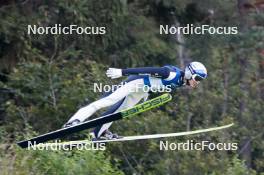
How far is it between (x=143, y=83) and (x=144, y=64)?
622 cm

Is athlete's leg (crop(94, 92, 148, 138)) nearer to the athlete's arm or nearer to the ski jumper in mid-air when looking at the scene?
the ski jumper in mid-air

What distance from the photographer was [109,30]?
15914 millimetres

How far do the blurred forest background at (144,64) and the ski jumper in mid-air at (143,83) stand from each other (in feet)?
5.23

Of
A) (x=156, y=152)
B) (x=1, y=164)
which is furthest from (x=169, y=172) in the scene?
(x=1, y=164)

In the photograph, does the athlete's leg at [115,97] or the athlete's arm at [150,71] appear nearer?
the athlete's arm at [150,71]

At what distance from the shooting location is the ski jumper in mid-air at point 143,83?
9.84 m

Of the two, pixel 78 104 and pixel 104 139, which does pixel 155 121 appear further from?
pixel 104 139

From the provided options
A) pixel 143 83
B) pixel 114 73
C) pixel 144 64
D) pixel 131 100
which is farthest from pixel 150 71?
pixel 144 64

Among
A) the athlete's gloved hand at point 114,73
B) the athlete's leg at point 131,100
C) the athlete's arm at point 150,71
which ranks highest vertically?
the athlete's arm at point 150,71

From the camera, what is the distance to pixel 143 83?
33.0 feet

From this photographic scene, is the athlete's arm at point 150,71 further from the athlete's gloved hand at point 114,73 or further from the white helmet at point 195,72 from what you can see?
the white helmet at point 195,72

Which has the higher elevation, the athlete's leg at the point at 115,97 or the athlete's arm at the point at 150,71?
the athlete's arm at the point at 150,71

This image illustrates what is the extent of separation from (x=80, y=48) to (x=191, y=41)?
7.03 ft

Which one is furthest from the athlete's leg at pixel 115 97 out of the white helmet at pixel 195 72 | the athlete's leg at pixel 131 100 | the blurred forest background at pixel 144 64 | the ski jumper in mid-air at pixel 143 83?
the blurred forest background at pixel 144 64
